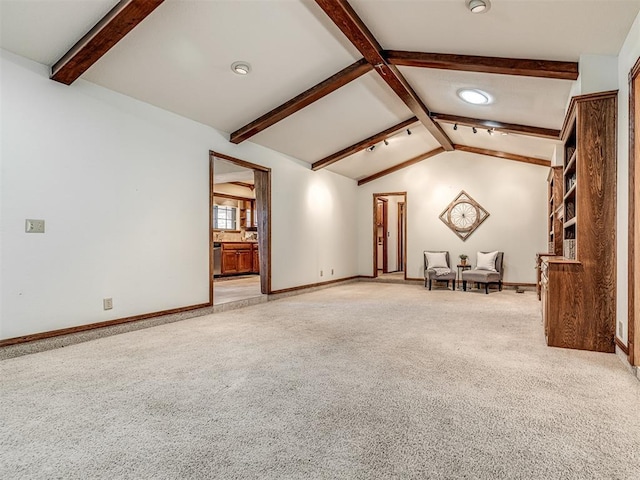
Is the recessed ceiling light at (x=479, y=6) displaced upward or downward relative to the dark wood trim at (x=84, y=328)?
upward

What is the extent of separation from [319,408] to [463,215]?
270 inches

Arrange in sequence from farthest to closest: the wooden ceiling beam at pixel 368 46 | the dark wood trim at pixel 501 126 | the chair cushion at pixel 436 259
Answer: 1. the chair cushion at pixel 436 259
2. the dark wood trim at pixel 501 126
3. the wooden ceiling beam at pixel 368 46

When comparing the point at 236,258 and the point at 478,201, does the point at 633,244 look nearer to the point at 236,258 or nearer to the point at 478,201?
the point at 478,201

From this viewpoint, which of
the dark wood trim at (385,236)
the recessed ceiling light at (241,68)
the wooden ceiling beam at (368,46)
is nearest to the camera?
the wooden ceiling beam at (368,46)

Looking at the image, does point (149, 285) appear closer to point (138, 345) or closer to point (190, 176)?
point (138, 345)

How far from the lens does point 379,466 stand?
5.15 feet

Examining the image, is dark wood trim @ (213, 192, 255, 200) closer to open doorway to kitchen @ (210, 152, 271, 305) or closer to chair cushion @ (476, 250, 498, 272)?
open doorway to kitchen @ (210, 152, 271, 305)

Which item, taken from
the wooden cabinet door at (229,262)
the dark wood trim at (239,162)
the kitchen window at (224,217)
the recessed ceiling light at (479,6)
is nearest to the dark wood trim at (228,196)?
the kitchen window at (224,217)

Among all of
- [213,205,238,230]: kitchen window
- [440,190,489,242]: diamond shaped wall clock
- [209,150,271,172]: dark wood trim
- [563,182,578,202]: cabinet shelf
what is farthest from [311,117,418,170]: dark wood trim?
[213,205,238,230]: kitchen window

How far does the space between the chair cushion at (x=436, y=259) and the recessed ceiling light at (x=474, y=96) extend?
3.61m

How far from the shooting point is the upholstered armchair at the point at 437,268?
7426 millimetres

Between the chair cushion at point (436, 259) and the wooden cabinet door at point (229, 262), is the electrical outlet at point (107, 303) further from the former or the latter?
the chair cushion at point (436, 259)

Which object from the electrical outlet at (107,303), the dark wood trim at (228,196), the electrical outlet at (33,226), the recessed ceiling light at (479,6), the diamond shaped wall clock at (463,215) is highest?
the recessed ceiling light at (479,6)

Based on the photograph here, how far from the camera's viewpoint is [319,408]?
2.12 meters
